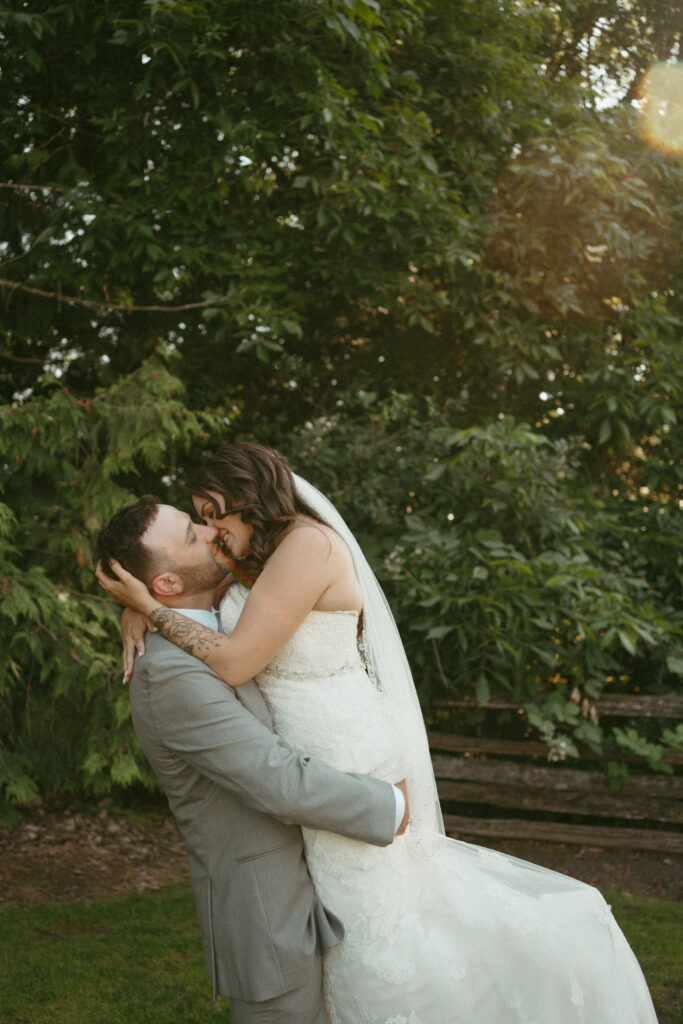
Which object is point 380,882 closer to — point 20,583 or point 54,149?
point 20,583

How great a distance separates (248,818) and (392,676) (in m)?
0.67

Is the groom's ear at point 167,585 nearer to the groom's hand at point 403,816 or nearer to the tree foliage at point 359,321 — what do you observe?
the groom's hand at point 403,816

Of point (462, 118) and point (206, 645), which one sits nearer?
point (206, 645)

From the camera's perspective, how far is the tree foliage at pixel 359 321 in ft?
16.3

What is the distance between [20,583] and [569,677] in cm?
357

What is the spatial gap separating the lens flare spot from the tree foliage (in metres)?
0.22

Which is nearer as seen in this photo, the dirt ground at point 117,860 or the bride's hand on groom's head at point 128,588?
the bride's hand on groom's head at point 128,588

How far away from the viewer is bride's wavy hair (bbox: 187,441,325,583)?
2.29 metres

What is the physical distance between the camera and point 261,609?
2.12m

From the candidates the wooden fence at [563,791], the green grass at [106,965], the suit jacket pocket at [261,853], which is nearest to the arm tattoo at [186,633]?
the suit jacket pocket at [261,853]

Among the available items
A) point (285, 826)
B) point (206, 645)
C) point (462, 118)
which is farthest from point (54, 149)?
point (285, 826)

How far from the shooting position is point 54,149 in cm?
576

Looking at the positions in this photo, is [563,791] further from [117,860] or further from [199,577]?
[199,577]

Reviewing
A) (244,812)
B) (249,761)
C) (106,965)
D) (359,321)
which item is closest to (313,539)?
(249,761)
